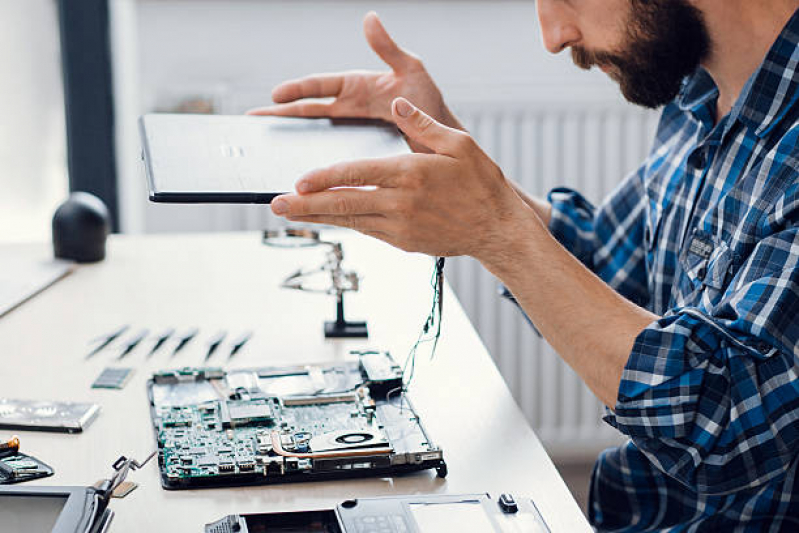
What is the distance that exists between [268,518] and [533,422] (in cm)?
170

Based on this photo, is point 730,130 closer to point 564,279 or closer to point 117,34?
point 564,279

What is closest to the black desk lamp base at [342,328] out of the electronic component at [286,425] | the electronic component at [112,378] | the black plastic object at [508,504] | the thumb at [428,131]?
the electronic component at [286,425]

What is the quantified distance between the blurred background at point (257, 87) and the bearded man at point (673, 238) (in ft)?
2.97

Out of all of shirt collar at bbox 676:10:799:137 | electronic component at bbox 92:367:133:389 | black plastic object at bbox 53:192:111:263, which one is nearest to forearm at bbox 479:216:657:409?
shirt collar at bbox 676:10:799:137

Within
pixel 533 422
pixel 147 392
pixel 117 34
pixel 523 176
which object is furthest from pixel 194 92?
pixel 147 392

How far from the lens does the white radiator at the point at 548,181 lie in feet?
7.44

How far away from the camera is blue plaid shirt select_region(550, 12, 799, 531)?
897 millimetres

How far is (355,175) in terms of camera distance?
890 millimetres

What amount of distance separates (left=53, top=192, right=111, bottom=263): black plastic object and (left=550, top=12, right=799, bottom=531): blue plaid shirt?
648 millimetres

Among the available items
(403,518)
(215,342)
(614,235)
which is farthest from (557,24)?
(403,518)

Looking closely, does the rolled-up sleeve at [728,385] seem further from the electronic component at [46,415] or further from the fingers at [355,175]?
the electronic component at [46,415]

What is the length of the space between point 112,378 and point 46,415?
0.11 m

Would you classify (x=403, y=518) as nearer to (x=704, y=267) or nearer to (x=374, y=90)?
(x=704, y=267)

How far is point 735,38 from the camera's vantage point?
Answer: 44.7 inches
